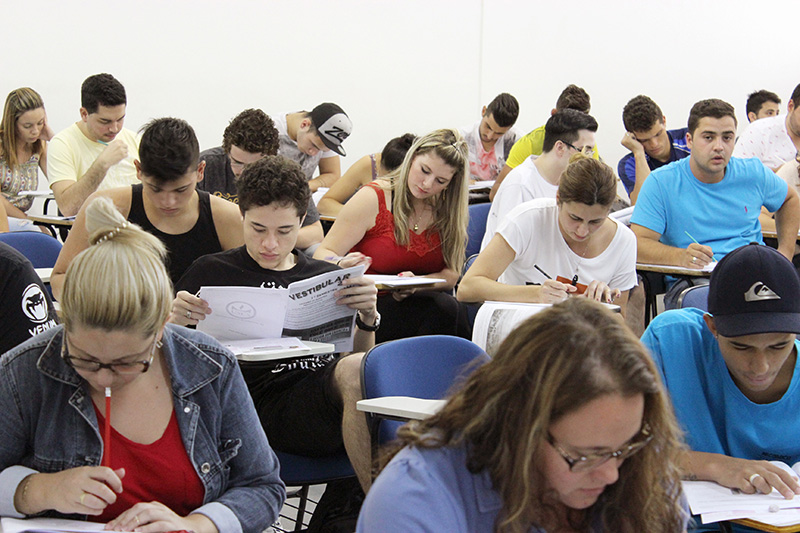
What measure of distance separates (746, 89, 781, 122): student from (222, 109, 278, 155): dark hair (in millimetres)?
5112

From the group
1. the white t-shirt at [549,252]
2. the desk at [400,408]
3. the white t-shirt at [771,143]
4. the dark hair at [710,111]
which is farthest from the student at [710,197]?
the desk at [400,408]

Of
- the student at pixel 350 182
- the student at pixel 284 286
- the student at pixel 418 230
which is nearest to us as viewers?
the student at pixel 284 286

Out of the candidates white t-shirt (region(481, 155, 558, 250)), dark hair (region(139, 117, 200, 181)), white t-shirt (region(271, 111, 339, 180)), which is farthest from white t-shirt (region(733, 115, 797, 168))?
dark hair (region(139, 117, 200, 181))

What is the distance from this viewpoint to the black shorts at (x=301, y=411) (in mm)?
2135

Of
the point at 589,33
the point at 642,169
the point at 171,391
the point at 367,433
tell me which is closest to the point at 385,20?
the point at 589,33

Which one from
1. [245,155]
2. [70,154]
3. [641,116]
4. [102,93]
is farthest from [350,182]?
[641,116]

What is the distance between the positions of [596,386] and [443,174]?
2.32 meters

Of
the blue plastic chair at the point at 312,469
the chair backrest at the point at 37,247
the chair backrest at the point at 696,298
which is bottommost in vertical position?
the blue plastic chair at the point at 312,469

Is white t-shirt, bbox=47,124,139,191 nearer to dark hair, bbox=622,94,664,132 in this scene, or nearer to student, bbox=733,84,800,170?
dark hair, bbox=622,94,664,132

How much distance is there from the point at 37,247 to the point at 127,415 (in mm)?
1816

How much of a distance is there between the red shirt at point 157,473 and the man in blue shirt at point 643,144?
4359 mm

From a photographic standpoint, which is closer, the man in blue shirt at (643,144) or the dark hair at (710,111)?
the dark hair at (710,111)

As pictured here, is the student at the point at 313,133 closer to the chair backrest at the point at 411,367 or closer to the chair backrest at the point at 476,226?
the chair backrest at the point at 476,226

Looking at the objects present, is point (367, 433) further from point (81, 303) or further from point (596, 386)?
point (596, 386)
